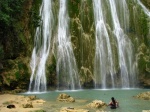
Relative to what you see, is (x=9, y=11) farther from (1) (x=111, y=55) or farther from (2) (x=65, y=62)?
(1) (x=111, y=55)

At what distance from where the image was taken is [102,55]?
96.2ft

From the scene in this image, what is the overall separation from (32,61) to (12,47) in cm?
233

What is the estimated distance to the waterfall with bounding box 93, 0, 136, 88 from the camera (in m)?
28.2

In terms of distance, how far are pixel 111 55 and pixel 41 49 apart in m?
6.81

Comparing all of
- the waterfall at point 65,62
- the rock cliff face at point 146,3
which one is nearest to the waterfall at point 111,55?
the waterfall at point 65,62

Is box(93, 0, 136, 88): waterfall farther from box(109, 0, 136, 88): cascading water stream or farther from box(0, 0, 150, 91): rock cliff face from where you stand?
box(0, 0, 150, 91): rock cliff face

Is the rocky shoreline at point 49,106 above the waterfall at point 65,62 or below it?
below

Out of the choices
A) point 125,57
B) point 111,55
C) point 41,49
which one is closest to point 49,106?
point 41,49

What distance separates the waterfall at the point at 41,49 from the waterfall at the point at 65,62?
3.94 ft

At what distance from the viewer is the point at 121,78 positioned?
28.3 m

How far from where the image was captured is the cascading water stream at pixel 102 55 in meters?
28.2

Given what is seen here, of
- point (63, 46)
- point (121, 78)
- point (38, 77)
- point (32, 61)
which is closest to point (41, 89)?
point (38, 77)

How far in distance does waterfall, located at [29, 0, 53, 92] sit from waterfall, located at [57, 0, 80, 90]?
120 centimetres

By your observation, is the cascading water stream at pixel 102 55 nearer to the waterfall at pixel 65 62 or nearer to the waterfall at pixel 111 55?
the waterfall at pixel 111 55
